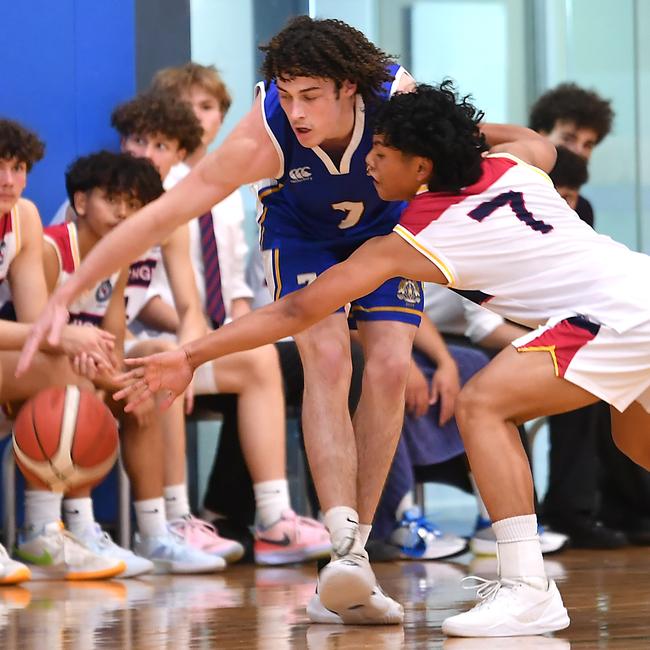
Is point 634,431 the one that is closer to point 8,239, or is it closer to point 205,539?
point 205,539

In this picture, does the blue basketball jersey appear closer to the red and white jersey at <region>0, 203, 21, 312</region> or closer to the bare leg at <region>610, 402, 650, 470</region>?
the bare leg at <region>610, 402, 650, 470</region>

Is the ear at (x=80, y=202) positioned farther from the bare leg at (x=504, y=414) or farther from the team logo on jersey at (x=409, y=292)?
the bare leg at (x=504, y=414)

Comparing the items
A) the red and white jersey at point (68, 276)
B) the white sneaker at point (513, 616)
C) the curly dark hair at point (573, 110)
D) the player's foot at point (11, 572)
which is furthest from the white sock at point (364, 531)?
the curly dark hair at point (573, 110)

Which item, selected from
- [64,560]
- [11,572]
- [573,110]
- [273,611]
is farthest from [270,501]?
[573,110]

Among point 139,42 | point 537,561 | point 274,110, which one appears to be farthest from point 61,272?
point 537,561

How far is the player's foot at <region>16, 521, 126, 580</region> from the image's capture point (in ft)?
13.2

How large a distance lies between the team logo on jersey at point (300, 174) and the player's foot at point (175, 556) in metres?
1.52

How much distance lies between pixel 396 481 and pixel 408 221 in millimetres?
1984

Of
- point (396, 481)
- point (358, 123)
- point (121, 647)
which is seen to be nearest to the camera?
point (121, 647)

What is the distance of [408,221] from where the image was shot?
2.81 meters

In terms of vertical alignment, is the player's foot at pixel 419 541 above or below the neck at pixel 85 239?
below

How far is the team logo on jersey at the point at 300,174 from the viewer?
311 cm

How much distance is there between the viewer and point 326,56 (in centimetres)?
293

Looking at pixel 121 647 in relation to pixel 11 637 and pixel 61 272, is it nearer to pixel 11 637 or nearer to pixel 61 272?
pixel 11 637
